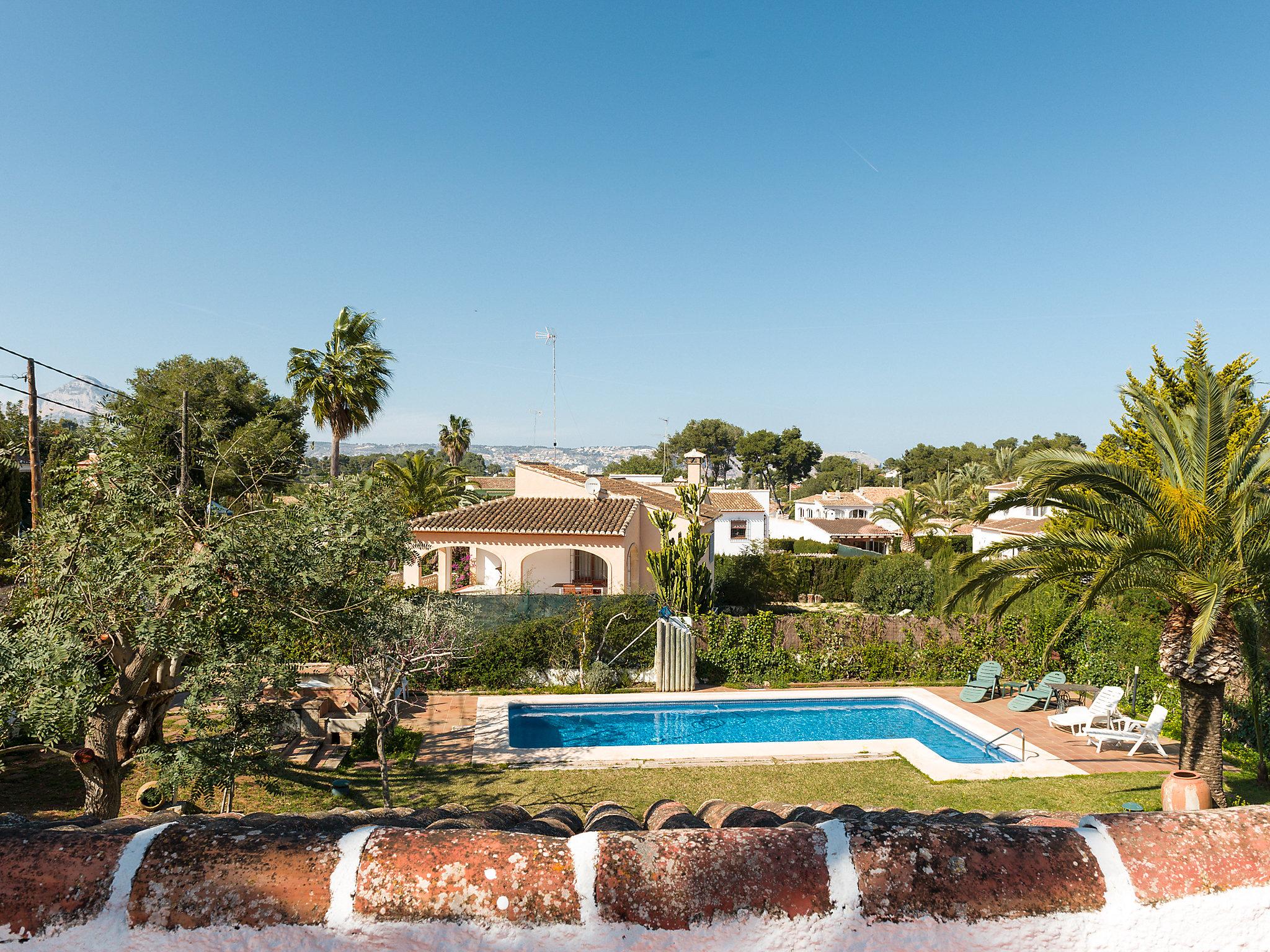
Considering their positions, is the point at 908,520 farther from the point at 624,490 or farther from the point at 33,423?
the point at 33,423

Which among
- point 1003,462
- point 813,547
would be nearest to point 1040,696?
point 813,547

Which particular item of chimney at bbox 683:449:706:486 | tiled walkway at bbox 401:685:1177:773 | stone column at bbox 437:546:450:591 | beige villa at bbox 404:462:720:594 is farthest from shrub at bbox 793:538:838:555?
tiled walkway at bbox 401:685:1177:773

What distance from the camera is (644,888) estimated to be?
5.75 ft

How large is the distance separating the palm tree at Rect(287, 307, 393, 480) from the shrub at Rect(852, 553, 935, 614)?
73.0ft

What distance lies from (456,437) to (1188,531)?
50.3 meters

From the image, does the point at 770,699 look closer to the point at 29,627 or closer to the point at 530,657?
the point at 530,657

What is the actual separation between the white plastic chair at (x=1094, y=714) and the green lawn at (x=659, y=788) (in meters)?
2.29

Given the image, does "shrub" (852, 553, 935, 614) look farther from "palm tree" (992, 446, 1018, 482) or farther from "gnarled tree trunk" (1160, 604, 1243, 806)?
"palm tree" (992, 446, 1018, 482)

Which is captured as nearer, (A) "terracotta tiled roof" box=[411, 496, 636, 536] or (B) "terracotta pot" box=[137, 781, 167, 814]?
(B) "terracotta pot" box=[137, 781, 167, 814]

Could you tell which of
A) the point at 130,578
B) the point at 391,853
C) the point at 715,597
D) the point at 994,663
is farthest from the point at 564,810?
the point at 715,597

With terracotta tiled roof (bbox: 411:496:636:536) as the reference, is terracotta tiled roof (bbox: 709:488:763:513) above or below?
above

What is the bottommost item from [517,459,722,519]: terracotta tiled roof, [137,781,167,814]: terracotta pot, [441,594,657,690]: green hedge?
[137,781,167,814]: terracotta pot

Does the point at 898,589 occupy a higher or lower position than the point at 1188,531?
lower

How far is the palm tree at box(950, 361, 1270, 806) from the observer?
30.5 feet
